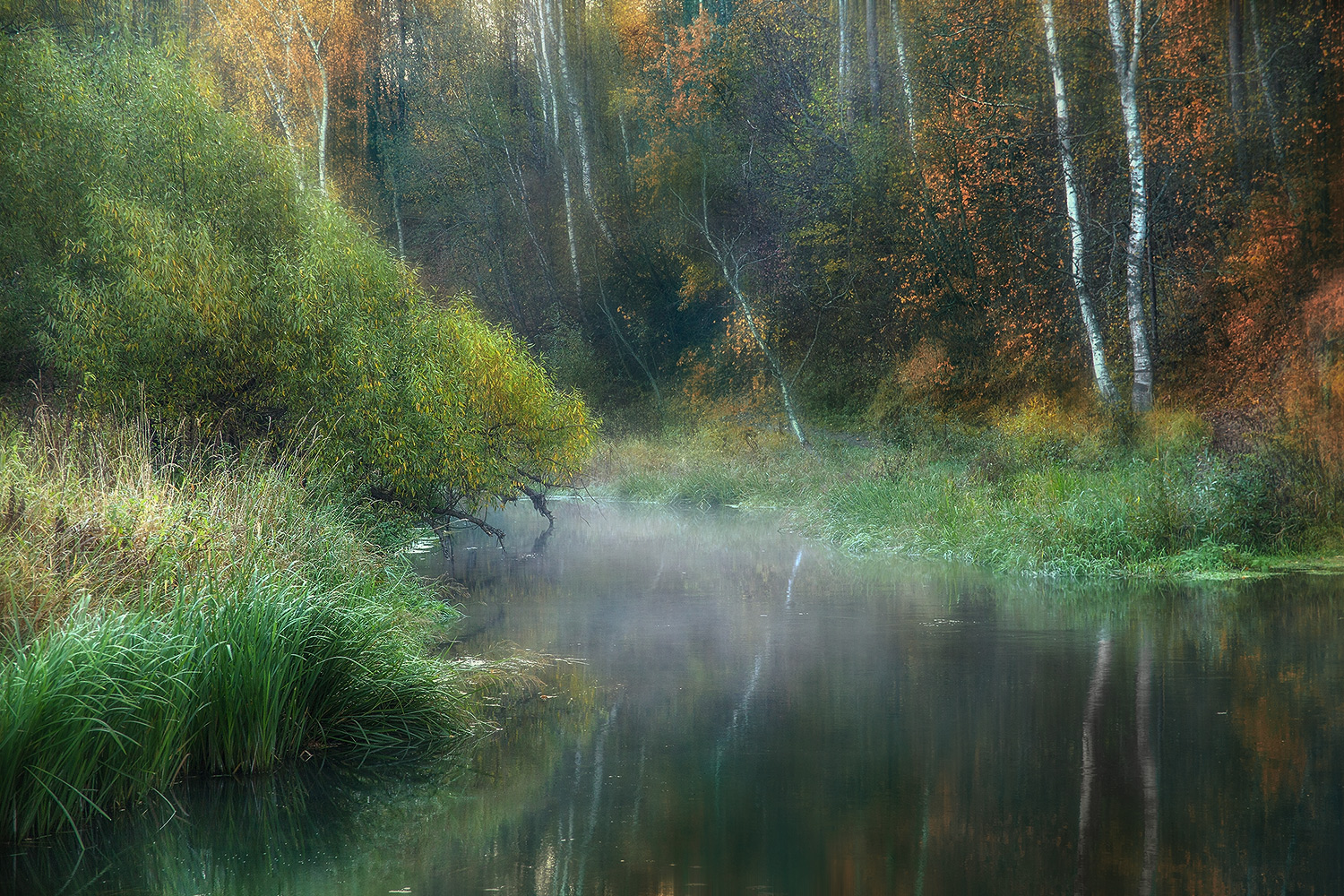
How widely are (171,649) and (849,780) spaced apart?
421 cm

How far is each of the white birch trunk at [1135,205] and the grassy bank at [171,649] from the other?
12.7 metres

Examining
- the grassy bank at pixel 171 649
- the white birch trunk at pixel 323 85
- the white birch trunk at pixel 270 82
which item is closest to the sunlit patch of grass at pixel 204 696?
the grassy bank at pixel 171 649

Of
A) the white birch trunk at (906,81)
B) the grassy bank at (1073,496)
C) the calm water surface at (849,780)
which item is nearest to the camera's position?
the calm water surface at (849,780)

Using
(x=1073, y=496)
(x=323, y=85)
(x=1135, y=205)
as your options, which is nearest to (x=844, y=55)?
(x=323, y=85)

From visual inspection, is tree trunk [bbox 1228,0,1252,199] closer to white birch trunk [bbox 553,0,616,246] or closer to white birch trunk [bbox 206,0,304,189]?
white birch trunk [bbox 553,0,616,246]

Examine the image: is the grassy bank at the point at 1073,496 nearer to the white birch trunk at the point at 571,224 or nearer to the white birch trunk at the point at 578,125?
the white birch trunk at the point at 571,224

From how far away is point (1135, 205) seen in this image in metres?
17.8

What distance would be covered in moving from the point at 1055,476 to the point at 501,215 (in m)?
26.8

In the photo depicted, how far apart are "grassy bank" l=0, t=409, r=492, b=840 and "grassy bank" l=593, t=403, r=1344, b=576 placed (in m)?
8.43

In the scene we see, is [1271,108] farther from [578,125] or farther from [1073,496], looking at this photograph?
[578,125]

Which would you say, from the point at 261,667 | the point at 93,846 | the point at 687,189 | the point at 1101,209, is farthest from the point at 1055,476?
the point at 687,189

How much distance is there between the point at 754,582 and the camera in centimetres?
1554

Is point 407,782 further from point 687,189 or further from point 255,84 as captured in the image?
point 687,189

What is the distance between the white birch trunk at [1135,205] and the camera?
58.1ft
